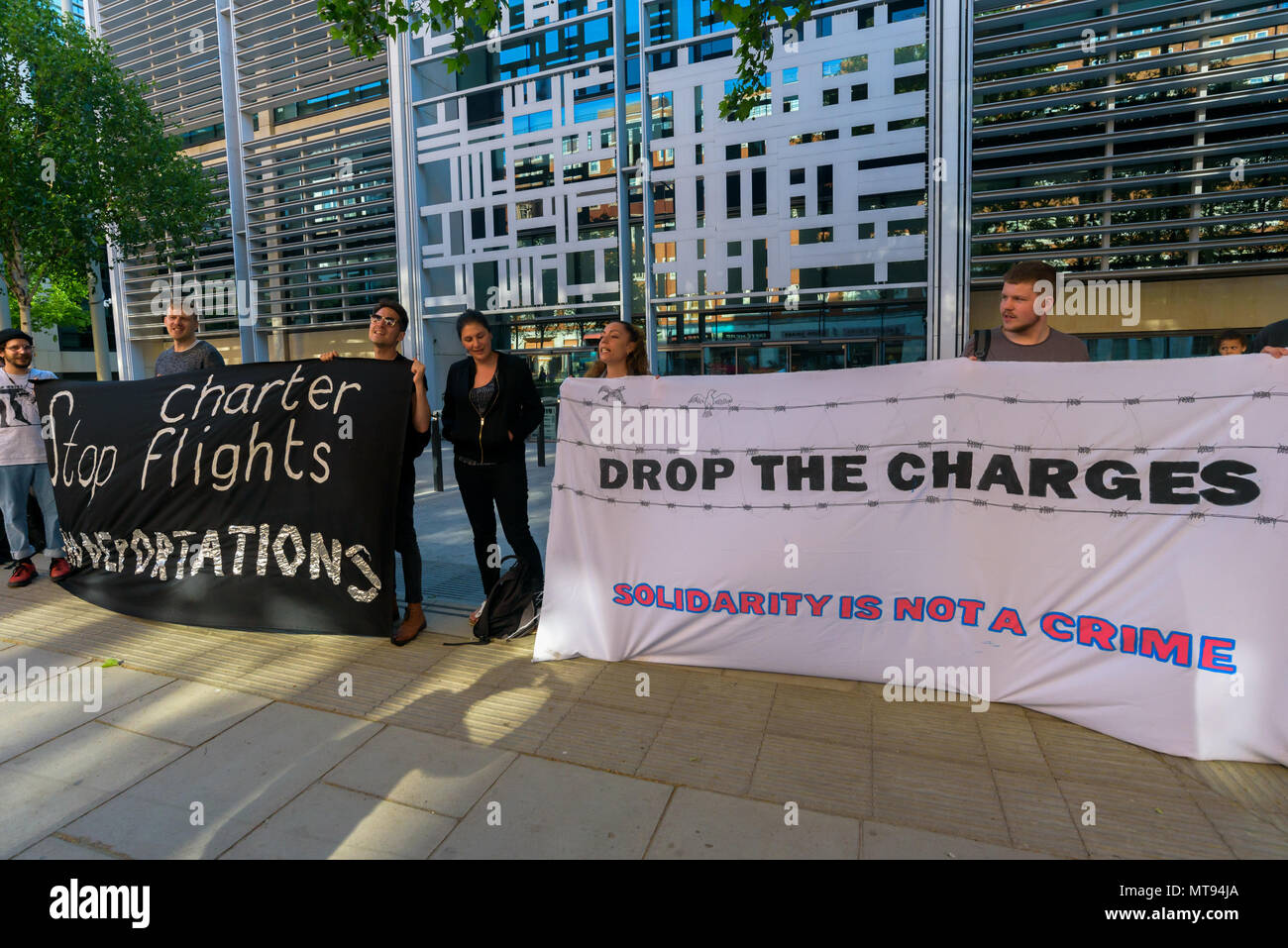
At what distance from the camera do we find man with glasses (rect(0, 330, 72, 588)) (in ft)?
17.5

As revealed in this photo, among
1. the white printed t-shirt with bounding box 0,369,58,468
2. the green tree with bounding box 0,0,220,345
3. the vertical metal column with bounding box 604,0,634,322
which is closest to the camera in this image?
the white printed t-shirt with bounding box 0,369,58,468

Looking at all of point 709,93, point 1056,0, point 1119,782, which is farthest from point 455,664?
point 1056,0

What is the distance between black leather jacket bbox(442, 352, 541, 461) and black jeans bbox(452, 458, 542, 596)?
0.29ft

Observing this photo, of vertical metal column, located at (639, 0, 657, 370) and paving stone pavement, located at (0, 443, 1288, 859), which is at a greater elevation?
vertical metal column, located at (639, 0, 657, 370)

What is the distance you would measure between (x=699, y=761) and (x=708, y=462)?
60.1 inches

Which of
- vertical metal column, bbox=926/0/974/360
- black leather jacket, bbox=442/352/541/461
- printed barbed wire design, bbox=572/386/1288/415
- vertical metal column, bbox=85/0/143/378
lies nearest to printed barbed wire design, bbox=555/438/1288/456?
printed barbed wire design, bbox=572/386/1288/415

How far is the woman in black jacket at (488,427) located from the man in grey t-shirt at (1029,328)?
2.53m

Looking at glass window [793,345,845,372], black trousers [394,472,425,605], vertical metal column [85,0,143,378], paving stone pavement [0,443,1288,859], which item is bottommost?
paving stone pavement [0,443,1288,859]

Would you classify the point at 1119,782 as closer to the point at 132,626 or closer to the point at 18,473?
the point at 132,626

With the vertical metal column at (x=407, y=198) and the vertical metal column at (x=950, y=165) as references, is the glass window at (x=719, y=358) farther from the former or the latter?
the vertical metal column at (x=407, y=198)

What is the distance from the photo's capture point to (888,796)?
2611 mm

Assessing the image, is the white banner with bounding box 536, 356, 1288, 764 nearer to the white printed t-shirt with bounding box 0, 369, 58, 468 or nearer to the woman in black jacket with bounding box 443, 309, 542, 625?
the woman in black jacket with bounding box 443, 309, 542, 625

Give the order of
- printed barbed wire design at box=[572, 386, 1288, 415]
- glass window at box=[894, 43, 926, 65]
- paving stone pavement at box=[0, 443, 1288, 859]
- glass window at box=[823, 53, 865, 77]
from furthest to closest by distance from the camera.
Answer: glass window at box=[823, 53, 865, 77] → glass window at box=[894, 43, 926, 65] → printed barbed wire design at box=[572, 386, 1288, 415] → paving stone pavement at box=[0, 443, 1288, 859]

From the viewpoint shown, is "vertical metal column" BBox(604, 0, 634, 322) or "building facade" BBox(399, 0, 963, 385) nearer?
"building facade" BBox(399, 0, 963, 385)
